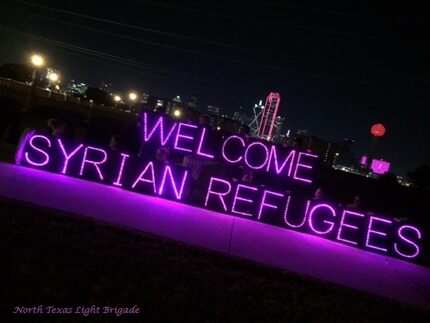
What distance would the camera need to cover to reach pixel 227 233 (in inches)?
358

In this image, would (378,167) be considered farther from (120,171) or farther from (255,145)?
(120,171)

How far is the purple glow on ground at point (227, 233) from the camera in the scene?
7.82 meters

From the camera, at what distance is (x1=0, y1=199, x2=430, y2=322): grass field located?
4.64m

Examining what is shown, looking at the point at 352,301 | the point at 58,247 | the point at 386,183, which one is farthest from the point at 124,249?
the point at 386,183

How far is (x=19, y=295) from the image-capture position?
430 cm

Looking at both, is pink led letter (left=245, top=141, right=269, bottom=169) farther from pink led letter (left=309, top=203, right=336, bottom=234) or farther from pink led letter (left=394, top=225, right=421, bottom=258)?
pink led letter (left=394, top=225, right=421, bottom=258)

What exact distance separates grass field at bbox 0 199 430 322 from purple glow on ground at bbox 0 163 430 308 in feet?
1.93

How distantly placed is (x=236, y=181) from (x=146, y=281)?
21.6ft

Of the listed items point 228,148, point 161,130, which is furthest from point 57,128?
point 228,148

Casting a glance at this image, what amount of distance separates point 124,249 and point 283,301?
2443mm

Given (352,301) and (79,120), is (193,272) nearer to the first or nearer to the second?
(352,301)

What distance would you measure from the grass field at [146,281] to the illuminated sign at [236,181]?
4.12 meters

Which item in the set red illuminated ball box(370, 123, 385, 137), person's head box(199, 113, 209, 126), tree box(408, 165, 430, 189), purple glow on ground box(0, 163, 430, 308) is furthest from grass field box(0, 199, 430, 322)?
tree box(408, 165, 430, 189)

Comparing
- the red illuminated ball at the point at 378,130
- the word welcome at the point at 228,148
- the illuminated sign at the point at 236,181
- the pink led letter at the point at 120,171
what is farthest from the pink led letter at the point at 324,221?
the red illuminated ball at the point at 378,130
